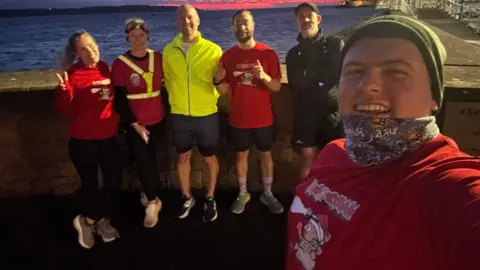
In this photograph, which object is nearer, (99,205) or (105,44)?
(99,205)

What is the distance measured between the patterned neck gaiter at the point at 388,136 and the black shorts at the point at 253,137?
9.88 feet

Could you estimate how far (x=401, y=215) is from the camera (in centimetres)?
105

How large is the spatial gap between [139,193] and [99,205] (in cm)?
94

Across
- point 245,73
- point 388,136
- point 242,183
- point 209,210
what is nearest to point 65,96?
point 245,73

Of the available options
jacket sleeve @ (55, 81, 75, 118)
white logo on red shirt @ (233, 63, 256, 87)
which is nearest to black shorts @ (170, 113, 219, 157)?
white logo on red shirt @ (233, 63, 256, 87)

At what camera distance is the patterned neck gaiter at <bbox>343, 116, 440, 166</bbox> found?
44.9 inches

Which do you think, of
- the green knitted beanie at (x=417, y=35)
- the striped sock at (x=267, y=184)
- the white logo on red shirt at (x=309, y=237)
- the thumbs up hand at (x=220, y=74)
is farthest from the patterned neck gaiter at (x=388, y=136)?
the striped sock at (x=267, y=184)

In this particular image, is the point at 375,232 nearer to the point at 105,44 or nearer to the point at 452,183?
the point at 452,183

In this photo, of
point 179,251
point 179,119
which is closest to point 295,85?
point 179,119

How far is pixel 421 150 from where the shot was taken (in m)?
1.13

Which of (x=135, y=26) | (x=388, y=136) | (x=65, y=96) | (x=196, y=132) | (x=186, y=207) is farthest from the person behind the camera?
(x=186, y=207)

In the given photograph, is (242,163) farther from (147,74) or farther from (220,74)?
(147,74)

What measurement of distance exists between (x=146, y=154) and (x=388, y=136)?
3.21 meters

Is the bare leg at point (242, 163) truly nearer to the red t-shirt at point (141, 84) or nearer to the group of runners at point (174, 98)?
the group of runners at point (174, 98)
